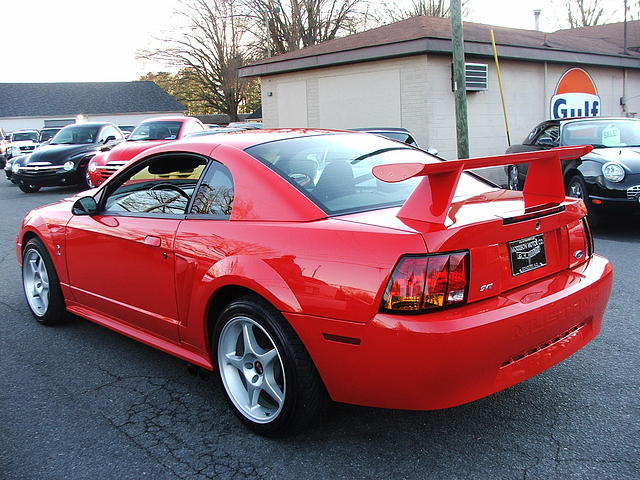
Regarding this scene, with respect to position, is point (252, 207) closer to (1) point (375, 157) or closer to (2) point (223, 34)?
(1) point (375, 157)

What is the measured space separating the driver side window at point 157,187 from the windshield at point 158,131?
9.55 metres

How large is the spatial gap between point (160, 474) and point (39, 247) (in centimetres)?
260

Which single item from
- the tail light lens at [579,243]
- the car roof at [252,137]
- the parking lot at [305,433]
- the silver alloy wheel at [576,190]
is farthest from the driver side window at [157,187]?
Answer: the silver alloy wheel at [576,190]

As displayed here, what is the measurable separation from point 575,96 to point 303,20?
22.5 metres

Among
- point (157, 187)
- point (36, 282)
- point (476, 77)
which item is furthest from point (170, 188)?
point (476, 77)

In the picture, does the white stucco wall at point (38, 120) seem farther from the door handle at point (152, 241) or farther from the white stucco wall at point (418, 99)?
the door handle at point (152, 241)

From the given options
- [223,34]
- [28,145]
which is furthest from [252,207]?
[223,34]

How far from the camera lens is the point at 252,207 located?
2949 millimetres

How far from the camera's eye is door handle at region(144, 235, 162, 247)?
10.9 ft

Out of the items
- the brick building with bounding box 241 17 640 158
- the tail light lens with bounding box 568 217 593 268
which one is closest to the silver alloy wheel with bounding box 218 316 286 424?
the tail light lens with bounding box 568 217 593 268

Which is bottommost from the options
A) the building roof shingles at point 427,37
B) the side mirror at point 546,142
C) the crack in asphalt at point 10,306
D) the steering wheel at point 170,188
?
the crack in asphalt at point 10,306

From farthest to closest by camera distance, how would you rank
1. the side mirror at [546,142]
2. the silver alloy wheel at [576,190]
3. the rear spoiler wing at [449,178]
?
the side mirror at [546,142]
the silver alloy wheel at [576,190]
the rear spoiler wing at [449,178]

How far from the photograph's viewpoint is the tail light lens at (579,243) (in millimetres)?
2988

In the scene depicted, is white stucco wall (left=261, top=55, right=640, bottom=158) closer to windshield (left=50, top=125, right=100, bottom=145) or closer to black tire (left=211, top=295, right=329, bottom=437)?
windshield (left=50, top=125, right=100, bottom=145)
